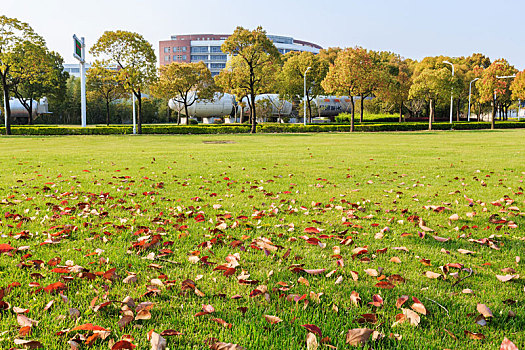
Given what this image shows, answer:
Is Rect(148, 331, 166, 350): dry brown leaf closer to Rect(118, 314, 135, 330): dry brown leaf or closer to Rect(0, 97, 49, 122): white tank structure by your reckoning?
Rect(118, 314, 135, 330): dry brown leaf

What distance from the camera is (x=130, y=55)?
3047 centimetres

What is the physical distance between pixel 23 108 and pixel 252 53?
132 feet

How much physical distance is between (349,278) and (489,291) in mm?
964

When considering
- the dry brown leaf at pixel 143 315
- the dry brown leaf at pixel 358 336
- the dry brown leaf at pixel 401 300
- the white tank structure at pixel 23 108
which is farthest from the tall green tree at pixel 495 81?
the white tank structure at pixel 23 108

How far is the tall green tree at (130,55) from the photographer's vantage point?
29.8 meters

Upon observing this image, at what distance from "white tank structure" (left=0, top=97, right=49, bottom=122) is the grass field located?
5738 cm

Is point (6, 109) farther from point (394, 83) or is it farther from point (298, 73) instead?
point (394, 83)

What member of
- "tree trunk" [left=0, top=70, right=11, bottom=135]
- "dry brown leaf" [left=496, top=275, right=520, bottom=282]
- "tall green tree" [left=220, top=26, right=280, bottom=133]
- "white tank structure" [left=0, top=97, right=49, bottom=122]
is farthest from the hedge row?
"dry brown leaf" [left=496, top=275, right=520, bottom=282]

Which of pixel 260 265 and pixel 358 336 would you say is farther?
pixel 260 265

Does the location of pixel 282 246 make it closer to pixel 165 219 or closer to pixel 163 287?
pixel 163 287

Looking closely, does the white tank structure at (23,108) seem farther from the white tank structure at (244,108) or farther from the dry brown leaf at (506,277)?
the dry brown leaf at (506,277)

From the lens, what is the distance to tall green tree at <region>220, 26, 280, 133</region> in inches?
1253

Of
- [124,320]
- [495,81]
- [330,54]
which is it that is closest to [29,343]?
[124,320]

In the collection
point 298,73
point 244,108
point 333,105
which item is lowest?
point 244,108
